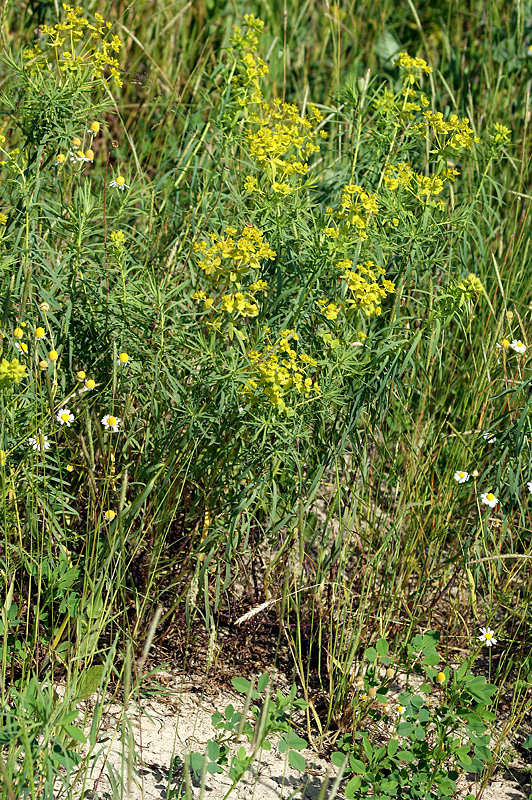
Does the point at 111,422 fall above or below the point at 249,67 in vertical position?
below

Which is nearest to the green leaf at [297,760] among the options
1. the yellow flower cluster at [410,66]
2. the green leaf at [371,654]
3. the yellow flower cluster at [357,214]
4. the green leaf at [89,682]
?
the green leaf at [371,654]

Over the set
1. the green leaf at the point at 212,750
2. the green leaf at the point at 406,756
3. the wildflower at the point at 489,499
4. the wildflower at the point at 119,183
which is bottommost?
the green leaf at the point at 406,756

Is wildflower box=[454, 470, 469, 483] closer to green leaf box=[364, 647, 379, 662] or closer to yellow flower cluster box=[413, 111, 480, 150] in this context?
green leaf box=[364, 647, 379, 662]

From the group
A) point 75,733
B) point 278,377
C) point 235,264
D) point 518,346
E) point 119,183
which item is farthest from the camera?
point 518,346

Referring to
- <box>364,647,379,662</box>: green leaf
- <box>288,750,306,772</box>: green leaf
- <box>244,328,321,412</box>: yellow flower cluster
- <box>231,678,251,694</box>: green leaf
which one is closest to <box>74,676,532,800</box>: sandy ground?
<box>288,750,306,772</box>: green leaf

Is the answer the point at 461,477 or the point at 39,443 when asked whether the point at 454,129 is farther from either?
the point at 39,443

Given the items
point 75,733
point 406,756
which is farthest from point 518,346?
point 75,733

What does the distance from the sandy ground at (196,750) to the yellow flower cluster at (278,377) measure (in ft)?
2.60

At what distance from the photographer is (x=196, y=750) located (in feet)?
6.95

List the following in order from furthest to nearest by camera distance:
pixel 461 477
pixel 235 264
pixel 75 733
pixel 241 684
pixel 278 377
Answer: pixel 461 477, pixel 241 684, pixel 235 264, pixel 278 377, pixel 75 733

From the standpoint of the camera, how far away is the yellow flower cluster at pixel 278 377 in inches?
71.7

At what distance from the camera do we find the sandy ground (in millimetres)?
1980

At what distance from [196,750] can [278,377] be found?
100 cm

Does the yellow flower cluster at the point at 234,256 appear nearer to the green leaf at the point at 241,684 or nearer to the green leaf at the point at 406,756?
the green leaf at the point at 241,684
